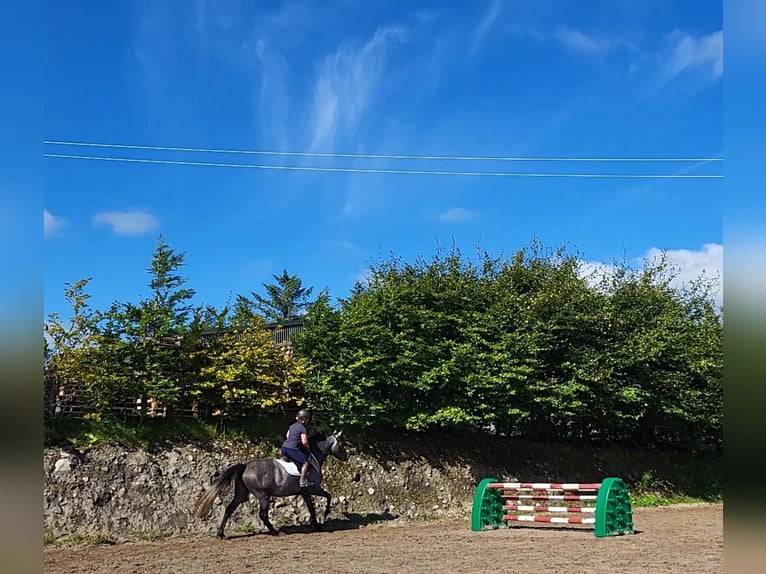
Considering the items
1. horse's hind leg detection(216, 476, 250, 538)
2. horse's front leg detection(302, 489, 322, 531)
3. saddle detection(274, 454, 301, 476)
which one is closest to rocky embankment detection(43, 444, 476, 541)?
horse's hind leg detection(216, 476, 250, 538)

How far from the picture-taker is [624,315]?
15.4 metres

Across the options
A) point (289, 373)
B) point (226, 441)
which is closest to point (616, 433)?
point (289, 373)

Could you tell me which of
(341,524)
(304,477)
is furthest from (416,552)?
(341,524)

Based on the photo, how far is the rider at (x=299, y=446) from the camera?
10.2 m

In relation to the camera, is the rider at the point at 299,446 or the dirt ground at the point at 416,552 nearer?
the dirt ground at the point at 416,552

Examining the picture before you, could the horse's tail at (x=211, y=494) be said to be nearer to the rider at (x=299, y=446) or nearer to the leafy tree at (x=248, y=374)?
the rider at (x=299, y=446)

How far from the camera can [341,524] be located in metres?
11.2

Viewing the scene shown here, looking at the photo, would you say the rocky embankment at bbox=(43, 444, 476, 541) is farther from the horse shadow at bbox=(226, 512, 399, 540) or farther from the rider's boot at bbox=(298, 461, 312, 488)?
the rider's boot at bbox=(298, 461, 312, 488)

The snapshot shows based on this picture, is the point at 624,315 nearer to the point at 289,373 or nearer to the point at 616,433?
the point at 616,433

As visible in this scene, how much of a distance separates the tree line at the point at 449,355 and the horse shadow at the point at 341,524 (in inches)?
66.5

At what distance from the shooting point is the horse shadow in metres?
10.3

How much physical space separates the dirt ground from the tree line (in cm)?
256

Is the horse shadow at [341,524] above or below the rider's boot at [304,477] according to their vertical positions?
below

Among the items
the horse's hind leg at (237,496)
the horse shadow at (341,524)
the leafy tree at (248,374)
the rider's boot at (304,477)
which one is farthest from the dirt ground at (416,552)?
the leafy tree at (248,374)
